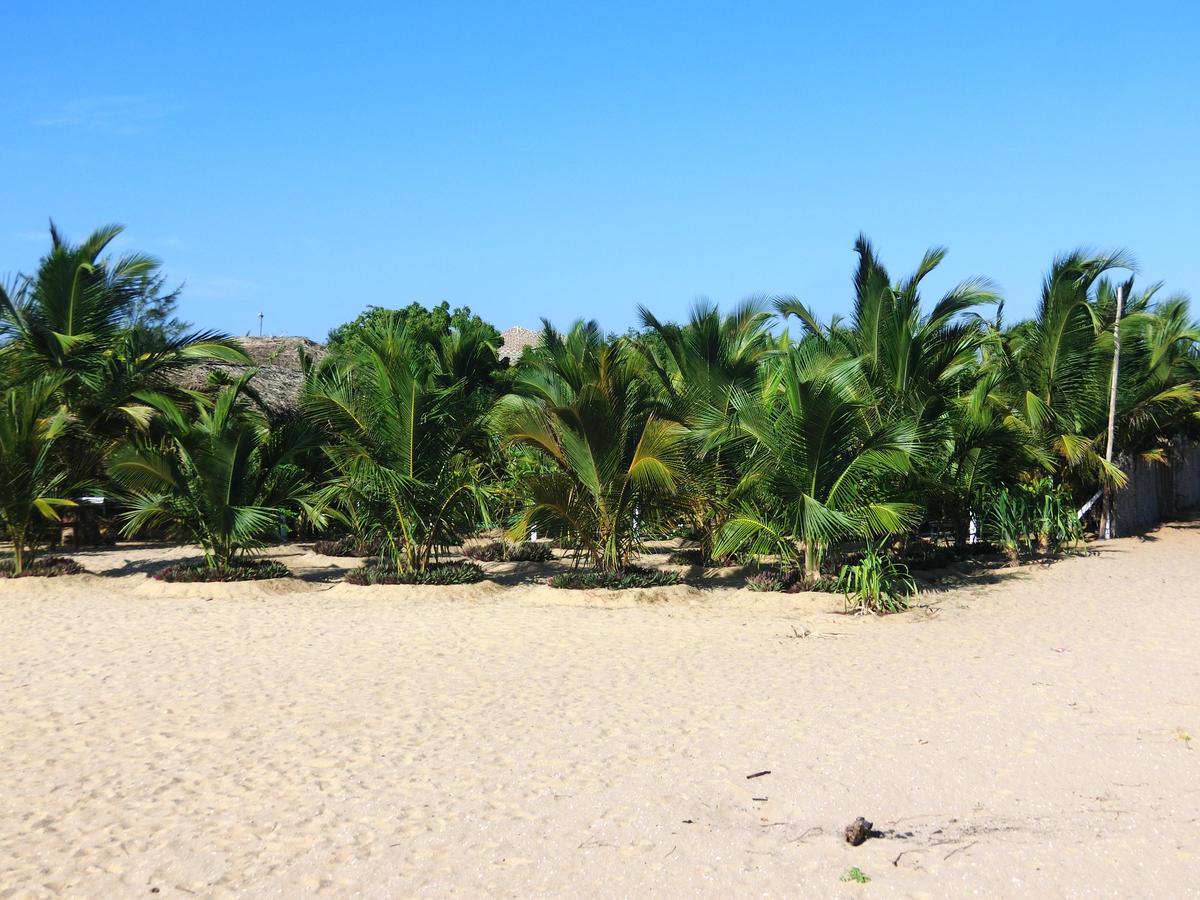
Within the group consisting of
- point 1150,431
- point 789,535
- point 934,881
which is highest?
point 1150,431

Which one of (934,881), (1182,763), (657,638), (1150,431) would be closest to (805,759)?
(934,881)

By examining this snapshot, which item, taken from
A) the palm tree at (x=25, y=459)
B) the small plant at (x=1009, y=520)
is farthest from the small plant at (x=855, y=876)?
the palm tree at (x=25, y=459)

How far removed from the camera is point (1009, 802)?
18.3ft

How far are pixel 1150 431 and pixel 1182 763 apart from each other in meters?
14.0

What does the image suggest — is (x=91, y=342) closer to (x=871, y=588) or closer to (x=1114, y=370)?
(x=871, y=588)

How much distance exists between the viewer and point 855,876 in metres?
4.62

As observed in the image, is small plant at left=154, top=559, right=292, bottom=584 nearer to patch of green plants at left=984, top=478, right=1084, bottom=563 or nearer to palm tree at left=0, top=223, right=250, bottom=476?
palm tree at left=0, top=223, right=250, bottom=476

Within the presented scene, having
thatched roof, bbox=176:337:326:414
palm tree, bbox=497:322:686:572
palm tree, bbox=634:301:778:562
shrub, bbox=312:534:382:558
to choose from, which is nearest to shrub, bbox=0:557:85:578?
shrub, bbox=312:534:382:558

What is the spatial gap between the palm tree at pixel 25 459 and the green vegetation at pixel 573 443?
0.09ft

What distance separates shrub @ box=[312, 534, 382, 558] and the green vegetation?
0.21m

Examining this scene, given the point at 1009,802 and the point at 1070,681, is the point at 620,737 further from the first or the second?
the point at 1070,681

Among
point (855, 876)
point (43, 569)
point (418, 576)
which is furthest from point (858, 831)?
point (43, 569)

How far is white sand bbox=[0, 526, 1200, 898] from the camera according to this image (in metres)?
4.76

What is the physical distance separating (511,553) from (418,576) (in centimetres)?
284
